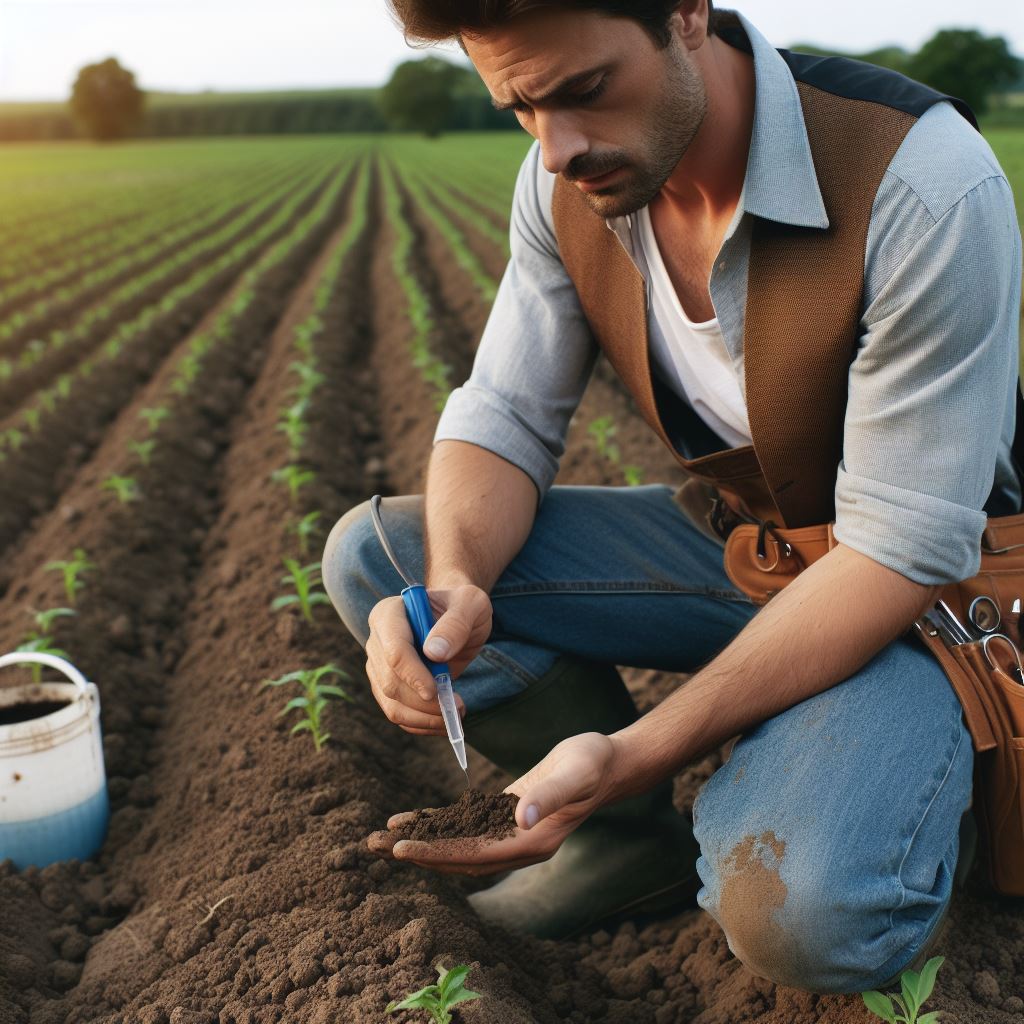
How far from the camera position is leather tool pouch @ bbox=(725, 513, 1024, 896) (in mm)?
2074

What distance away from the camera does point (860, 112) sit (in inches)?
83.7

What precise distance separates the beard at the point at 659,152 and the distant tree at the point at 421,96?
3055 inches

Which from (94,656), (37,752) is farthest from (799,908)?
(94,656)

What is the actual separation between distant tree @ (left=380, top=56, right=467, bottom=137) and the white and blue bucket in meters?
77.2

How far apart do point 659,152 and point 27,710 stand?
2144mm

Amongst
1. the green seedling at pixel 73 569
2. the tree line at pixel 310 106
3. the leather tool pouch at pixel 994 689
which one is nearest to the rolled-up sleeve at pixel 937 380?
the leather tool pouch at pixel 994 689

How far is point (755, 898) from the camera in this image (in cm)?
191

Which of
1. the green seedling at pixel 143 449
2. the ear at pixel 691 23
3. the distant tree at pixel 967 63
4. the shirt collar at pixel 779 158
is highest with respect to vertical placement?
the distant tree at pixel 967 63

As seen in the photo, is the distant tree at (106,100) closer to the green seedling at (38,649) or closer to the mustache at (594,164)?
the green seedling at (38,649)

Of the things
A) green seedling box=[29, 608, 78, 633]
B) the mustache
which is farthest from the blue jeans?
green seedling box=[29, 608, 78, 633]

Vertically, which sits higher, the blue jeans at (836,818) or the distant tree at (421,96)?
the distant tree at (421,96)

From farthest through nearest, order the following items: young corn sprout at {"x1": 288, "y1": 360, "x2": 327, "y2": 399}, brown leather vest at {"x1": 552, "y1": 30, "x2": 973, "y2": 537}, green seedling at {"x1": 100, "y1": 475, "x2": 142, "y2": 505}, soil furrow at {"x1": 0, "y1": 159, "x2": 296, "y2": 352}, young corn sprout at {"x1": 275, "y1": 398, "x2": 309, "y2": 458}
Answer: soil furrow at {"x1": 0, "y1": 159, "x2": 296, "y2": 352}
young corn sprout at {"x1": 288, "y1": 360, "x2": 327, "y2": 399}
young corn sprout at {"x1": 275, "y1": 398, "x2": 309, "y2": 458}
green seedling at {"x1": 100, "y1": 475, "x2": 142, "y2": 505}
brown leather vest at {"x1": 552, "y1": 30, "x2": 973, "y2": 537}

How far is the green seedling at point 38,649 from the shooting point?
325 cm

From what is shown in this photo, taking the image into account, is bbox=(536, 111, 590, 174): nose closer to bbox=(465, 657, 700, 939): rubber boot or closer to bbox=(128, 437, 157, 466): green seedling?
bbox=(465, 657, 700, 939): rubber boot
